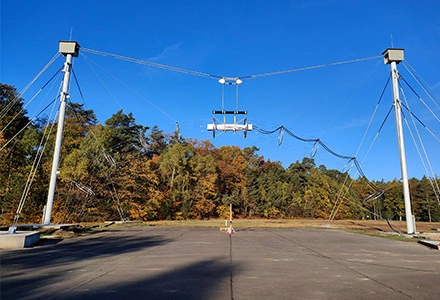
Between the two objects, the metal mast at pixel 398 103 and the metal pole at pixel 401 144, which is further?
the metal mast at pixel 398 103

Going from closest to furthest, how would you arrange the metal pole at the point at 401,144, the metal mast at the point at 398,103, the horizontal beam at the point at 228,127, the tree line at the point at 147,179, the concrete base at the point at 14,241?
the concrete base at the point at 14,241 < the horizontal beam at the point at 228,127 < the metal pole at the point at 401,144 < the metal mast at the point at 398,103 < the tree line at the point at 147,179

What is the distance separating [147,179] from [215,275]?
40.8m

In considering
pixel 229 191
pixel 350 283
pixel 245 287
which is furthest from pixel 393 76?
pixel 229 191

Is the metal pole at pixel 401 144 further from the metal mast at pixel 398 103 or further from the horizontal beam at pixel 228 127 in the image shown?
the horizontal beam at pixel 228 127

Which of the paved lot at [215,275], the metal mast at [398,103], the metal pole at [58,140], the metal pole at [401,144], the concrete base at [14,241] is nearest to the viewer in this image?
the paved lot at [215,275]

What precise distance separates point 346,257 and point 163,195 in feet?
133

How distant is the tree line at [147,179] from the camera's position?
119 ft

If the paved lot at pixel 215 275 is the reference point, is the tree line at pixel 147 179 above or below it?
above

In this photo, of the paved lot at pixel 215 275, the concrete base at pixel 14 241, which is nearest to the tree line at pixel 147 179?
the concrete base at pixel 14 241

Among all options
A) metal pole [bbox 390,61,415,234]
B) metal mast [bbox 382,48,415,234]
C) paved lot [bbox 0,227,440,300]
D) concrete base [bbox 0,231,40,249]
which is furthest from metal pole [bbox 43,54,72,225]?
metal pole [bbox 390,61,415,234]

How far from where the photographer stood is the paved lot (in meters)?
5.64

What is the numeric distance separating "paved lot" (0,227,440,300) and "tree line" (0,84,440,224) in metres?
9.92

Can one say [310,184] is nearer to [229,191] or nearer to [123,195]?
[229,191]

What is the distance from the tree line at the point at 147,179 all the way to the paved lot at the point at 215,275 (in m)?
9.92
